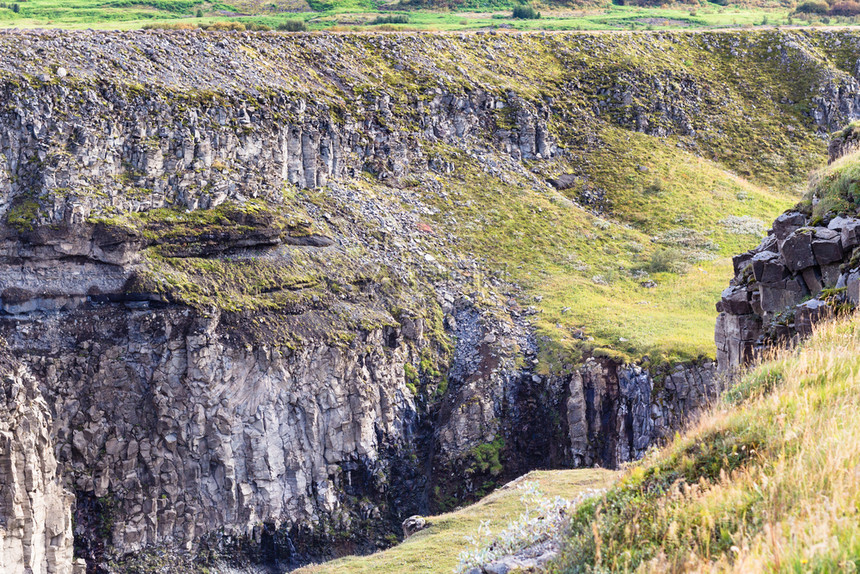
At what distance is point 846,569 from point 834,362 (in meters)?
6.07

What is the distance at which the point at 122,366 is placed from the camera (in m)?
39.6

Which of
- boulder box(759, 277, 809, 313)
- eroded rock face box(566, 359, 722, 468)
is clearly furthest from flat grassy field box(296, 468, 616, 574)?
eroded rock face box(566, 359, 722, 468)

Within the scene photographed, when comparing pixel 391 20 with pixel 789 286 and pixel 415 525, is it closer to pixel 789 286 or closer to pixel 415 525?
pixel 415 525

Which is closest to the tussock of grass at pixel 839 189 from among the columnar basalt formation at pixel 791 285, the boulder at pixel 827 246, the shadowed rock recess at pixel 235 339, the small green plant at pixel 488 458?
the columnar basalt formation at pixel 791 285

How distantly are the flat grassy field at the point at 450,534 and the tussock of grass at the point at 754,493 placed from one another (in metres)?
12.5

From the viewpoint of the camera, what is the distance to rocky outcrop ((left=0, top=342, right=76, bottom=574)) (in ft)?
113

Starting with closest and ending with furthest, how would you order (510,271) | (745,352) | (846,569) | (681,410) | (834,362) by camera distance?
(846,569), (834,362), (745,352), (681,410), (510,271)

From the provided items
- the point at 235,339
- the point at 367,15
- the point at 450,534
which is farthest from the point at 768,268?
the point at 367,15

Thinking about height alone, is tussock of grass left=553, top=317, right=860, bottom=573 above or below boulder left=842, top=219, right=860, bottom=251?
below

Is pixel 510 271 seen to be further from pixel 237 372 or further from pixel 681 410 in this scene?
pixel 237 372

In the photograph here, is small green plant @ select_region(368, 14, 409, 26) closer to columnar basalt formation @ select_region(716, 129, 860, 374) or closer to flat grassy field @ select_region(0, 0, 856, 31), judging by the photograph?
flat grassy field @ select_region(0, 0, 856, 31)

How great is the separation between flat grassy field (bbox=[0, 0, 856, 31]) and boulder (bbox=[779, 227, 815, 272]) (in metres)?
63.6

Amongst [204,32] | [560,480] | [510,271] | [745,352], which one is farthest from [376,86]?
[745,352]

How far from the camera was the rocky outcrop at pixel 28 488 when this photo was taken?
34.4m
